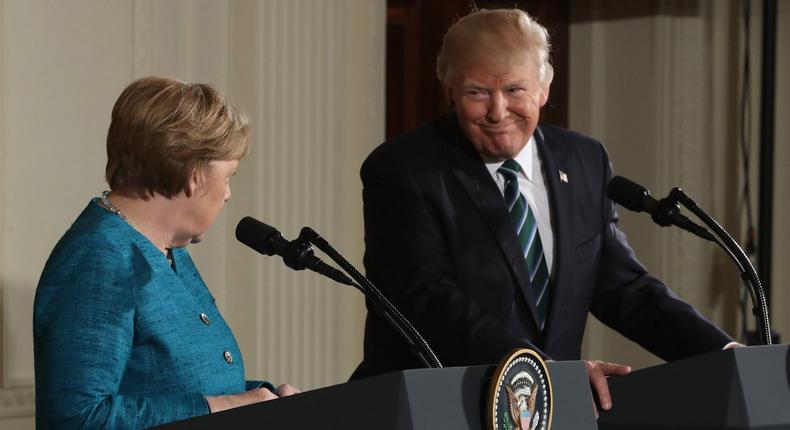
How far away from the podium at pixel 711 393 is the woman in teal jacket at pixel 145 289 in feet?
1.76

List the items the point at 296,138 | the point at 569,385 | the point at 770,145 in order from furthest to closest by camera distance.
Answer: the point at 770,145, the point at 296,138, the point at 569,385

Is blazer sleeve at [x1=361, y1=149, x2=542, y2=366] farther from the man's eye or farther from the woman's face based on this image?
the woman's face

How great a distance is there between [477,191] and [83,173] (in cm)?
146

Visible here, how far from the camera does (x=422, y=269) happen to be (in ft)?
8.23

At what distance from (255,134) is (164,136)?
2.38 metres

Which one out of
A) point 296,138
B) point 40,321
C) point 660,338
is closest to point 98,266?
point 40,321

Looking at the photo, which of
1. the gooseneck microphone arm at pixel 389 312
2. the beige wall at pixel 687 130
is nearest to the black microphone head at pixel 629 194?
the gooseneck microphone arm at pixel 389 312

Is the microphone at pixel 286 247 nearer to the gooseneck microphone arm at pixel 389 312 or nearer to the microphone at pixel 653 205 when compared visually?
the gooseneck microphone arm at pixel 389 312

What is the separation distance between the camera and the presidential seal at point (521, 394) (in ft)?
5.28

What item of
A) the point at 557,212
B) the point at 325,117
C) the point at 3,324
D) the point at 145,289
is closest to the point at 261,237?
the point at 145,289

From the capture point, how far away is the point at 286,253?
1.90 m

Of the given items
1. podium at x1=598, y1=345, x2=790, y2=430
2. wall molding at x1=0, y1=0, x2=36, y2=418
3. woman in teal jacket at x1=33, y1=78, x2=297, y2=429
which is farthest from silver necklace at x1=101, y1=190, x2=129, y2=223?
wall molding at x1=0, y1=0, x2=36, y2=418

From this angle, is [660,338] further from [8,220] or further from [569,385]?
[8,220]

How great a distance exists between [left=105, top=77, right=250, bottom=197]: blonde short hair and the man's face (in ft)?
2.36
